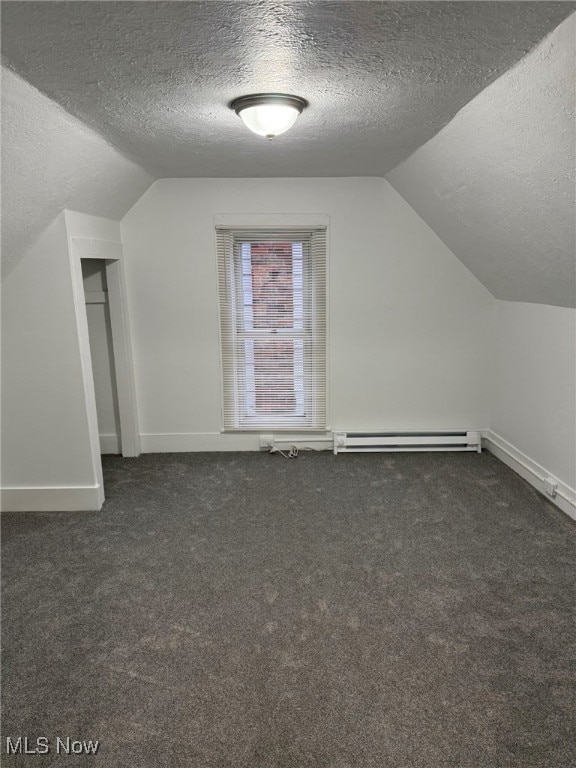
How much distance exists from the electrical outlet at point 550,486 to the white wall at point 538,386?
45 mm

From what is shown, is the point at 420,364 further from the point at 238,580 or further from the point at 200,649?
the point at 200,649

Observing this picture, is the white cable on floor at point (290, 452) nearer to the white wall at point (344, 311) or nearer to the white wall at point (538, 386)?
the white wall at point (344, 311)

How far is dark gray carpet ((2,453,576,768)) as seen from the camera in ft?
6.03

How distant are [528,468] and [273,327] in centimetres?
219

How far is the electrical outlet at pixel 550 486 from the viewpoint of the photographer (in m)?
3.41

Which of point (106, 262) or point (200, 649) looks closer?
point (200, 649)

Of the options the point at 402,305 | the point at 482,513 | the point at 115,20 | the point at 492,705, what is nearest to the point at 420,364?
the point at 402,305

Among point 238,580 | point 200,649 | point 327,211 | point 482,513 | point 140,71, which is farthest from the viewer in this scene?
point 327,211

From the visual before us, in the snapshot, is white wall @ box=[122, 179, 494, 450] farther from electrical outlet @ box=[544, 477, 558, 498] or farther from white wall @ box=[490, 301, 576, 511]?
electrical outlet @ box=[544, 477, 558, 498]

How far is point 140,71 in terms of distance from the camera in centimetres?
189

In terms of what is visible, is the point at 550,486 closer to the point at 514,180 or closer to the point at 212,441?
the point at 514,180

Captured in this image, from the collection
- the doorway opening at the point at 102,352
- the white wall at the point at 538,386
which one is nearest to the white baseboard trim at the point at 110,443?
the doorway opening at the point at 102,352

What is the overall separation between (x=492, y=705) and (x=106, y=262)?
3.77 meters

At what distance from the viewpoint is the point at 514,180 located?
8.05 ft
